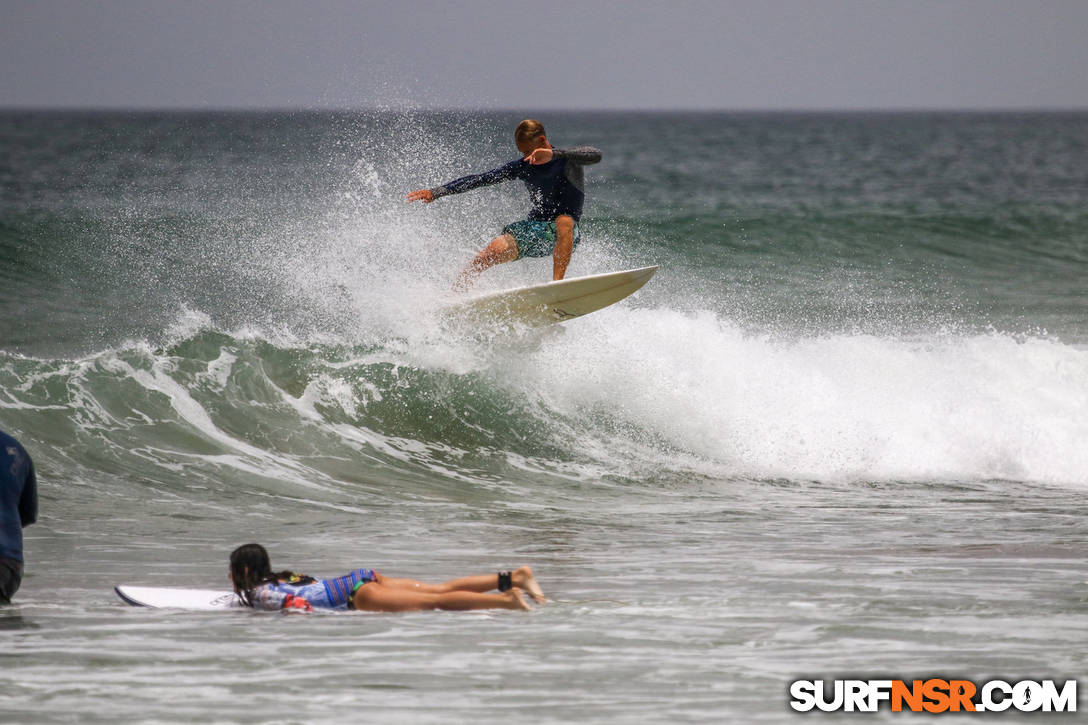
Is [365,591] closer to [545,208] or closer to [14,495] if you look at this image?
[14,495]

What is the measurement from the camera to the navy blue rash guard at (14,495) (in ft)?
16.7

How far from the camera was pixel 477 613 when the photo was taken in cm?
533

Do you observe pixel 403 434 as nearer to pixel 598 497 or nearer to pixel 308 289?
pixel 598 497

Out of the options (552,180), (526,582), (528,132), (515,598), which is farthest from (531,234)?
(515,598)

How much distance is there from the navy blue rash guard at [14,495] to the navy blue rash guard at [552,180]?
4230 millimetres

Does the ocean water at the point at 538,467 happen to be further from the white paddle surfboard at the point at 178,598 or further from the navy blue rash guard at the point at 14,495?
the navy blue rash guard at the point at 14,495

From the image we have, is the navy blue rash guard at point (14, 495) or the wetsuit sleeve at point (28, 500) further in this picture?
the wetsuit sleeve at point (28, 500)

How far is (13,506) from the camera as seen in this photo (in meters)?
5.14

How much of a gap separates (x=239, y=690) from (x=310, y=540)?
102 inches

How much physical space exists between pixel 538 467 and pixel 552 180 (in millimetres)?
2162

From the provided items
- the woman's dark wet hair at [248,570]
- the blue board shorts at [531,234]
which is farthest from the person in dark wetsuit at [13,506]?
the blue board shorts at [531,234]

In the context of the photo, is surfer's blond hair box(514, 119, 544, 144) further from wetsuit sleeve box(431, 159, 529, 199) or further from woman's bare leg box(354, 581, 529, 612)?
woman's bare leg box(354, 581, 529, 612)

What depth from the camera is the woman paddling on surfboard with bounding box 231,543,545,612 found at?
5.25m

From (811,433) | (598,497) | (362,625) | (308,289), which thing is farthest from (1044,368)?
(362,625)
